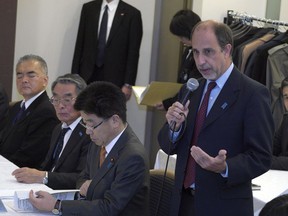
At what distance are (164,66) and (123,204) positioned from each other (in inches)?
178

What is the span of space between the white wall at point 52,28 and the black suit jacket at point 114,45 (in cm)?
31

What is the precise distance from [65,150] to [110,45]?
2932 millimetres

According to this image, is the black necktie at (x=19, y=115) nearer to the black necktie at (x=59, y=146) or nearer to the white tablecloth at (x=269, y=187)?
the black necktie at (x=59, y=146)

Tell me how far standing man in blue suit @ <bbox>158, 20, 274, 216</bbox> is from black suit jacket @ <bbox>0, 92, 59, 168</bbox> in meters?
1.77

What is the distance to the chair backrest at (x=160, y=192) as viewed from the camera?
3.14 metres

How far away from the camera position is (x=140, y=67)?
283 inches

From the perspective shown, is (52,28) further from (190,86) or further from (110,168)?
(190,86)

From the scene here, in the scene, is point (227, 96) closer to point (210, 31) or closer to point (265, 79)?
point (210, 31)

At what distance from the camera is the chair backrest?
314 cm

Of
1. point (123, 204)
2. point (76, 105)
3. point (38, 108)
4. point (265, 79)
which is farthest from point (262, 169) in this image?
point (265, 79)

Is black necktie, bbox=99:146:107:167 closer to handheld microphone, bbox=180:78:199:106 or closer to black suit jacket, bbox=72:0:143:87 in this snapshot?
handheld microphone, bbox=180:78:199:106

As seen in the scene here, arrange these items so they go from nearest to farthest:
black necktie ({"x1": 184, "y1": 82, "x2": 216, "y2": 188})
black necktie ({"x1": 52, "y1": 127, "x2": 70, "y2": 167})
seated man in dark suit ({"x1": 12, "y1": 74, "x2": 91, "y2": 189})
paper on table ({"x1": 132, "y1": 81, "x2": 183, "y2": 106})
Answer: black necktie ({"x1": 184, "y1": 82, "x2": 216, "y2": 188})
seated man in dark suit ({"x1": 12, "y1": 74, "x2": 91, "y2": 189})
black necktie ({"x1": 52, "y1": 127, "x2": 70, "y2": 167})
paper on table ({"x1": 132, "y1": 81, "x2": 183, "y2": 106})

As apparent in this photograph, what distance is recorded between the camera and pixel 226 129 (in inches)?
107

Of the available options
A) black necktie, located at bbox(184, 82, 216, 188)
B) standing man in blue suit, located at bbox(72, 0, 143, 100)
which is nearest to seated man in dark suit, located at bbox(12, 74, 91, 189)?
black necktie, located at bbox(184, 82, 216, 188)
